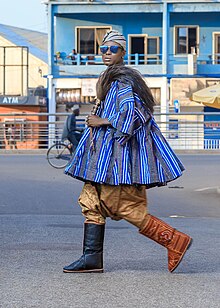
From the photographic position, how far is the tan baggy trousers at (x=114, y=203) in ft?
20.9

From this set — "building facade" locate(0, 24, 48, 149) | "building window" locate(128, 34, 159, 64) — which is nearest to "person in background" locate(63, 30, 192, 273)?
"building facade" locate(0, 24, 48, 149)

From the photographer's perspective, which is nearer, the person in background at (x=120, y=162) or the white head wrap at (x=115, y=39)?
the person in background at (x=120, y=162)

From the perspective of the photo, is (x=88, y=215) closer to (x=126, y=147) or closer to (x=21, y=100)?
(x=126, y=147)

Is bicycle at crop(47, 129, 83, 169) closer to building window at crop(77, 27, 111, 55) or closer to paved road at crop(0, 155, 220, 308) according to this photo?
paved road at crop(0, 155, 220, 308)

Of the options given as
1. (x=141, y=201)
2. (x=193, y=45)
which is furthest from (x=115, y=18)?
(x=141, y=201)

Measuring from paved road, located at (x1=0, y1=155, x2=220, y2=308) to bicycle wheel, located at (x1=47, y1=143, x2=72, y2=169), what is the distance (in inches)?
286

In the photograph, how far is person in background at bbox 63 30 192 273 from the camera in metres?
6.28

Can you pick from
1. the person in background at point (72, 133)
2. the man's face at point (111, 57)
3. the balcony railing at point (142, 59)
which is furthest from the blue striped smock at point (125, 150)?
the balcony railing at point (142, 59)

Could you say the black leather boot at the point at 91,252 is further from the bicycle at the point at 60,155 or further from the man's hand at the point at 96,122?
the bicycle at the point at 60,155

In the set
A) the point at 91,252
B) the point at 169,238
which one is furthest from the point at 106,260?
the point at 169,238

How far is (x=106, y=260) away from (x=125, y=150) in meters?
1.35

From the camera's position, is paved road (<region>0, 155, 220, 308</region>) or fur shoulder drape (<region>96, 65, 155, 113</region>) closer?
paved road (<region>0, 155, 220, 308</region>)

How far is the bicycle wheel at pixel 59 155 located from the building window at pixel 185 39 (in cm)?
2440

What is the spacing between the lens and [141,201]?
6.47 m
